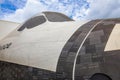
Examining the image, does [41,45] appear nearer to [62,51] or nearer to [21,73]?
[62,51]

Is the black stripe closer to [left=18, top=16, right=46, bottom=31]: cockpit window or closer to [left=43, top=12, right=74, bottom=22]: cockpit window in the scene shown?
[left=43, top=12, right=74, bottom=22]: cockpit window

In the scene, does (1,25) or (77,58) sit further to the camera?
(1,25)

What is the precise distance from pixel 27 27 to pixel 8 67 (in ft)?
5.91

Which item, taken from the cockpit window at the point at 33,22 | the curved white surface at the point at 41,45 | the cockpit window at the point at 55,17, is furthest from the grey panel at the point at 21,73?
the cockpit window at the point at 55,17

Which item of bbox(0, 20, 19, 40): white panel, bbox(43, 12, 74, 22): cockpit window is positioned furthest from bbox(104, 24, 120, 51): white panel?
bbox(0, 20, 19, 40): white panel

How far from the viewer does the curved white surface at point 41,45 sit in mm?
7594

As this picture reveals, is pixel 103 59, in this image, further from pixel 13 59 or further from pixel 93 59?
pixel 13 59

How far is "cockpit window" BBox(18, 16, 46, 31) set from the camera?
991cm

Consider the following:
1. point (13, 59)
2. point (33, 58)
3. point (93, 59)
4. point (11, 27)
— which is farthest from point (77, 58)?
point (11, 27)

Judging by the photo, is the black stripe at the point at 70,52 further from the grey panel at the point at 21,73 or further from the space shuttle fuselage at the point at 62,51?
the grey panel at the point at 21,73

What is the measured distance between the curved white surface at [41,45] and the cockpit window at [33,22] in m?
0.28

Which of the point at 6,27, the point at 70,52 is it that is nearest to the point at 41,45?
the point at 70,52

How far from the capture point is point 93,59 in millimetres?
6535

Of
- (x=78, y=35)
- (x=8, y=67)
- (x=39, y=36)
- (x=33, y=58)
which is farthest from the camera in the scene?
(x=8, y=67)
